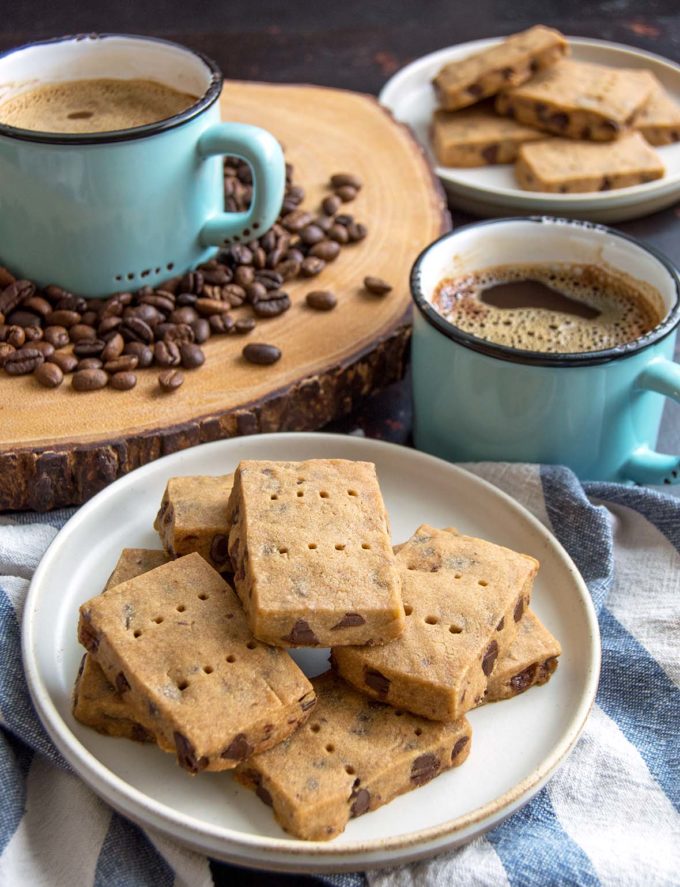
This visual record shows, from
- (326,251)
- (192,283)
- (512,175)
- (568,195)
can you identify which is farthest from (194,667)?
(512,175)

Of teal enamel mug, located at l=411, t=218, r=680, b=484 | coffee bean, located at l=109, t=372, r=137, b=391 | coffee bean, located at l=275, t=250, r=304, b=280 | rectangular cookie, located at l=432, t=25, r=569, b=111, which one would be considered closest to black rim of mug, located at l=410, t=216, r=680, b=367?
teal enamel mug, located at l=411, t=218, r=680, b=484

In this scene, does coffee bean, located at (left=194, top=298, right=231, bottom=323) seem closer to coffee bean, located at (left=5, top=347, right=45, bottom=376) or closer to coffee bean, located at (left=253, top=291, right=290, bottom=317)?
coffee bean, located at (left=253, top=291, right=290, bottom=317)

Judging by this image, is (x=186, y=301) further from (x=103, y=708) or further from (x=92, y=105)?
(x=103, y=708)

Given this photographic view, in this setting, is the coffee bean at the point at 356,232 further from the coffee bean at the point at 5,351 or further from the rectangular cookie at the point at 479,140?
the coffee bean at the point at 5,351

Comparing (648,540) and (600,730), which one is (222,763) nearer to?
(600,730)

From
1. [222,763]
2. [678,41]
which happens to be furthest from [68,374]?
[678,41]
